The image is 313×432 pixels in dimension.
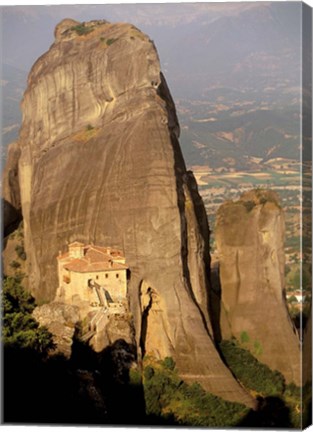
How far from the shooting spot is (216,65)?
22.3 m

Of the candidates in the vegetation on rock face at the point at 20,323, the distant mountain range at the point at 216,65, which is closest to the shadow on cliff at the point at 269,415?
the vegetation on rock face at the point at 20,323

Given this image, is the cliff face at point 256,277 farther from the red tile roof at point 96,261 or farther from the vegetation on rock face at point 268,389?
the red tile roof at point 96,261

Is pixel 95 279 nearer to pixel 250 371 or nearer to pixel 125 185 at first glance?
pixel 125 185

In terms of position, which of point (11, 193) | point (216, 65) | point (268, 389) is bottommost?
point (268, 389)

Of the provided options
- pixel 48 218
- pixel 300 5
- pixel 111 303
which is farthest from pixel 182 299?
pixel 300 5

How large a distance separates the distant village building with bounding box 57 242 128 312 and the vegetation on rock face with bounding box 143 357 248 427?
48.6 inches

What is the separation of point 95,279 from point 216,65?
4.13 meters

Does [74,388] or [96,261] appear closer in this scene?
[74,388]

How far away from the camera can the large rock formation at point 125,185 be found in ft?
74.1

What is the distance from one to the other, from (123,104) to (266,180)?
3.26 m

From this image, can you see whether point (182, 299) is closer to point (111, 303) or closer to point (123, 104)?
point (111, 303)

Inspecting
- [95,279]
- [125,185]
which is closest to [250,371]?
[95,279]

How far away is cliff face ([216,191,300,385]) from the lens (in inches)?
903

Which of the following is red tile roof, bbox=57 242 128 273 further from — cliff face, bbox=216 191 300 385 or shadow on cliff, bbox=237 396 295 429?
shadow on cliff, bbox=237 396 295 429
